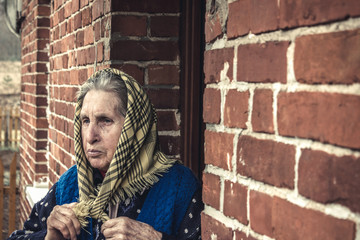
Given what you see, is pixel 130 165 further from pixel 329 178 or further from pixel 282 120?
pixel 329 178

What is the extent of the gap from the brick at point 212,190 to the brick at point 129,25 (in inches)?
51.0

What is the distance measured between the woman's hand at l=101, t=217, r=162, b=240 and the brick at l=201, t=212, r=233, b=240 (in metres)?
0.45

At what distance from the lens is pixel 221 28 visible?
1428 mm

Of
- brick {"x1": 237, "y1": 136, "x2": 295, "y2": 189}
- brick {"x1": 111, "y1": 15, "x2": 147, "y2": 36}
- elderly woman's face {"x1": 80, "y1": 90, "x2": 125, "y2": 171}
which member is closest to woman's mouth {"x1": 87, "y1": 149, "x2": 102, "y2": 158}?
elderly woman's face {"x1": 80, "y1": 90, "x2": 125, "y2": 171}

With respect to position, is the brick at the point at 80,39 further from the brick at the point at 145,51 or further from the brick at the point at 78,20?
the brick at the point at 145,51

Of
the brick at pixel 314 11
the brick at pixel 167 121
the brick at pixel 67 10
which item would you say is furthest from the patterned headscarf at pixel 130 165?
the brick at pixel 67 10

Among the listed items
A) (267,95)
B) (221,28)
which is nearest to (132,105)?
(221,28)

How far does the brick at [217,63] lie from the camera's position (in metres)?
1.37

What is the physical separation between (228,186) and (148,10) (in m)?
1.48

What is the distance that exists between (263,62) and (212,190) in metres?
0.45

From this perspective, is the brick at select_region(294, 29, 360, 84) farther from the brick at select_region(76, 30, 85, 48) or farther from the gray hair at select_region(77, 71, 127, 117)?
the brick at select_region(76, 30, 85, 48)

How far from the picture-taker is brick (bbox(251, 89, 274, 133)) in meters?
1.17

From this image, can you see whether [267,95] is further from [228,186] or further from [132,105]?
[132,105]

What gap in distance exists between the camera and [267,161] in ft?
3.84
